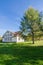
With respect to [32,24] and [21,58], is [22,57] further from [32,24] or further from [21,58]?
[32,24]

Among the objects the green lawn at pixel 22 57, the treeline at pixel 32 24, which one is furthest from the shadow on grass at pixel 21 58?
the treeline at pixel 32 24

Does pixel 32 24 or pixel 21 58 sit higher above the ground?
pixel 32 24

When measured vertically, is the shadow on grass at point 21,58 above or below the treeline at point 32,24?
below

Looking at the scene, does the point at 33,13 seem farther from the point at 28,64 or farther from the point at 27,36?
the point at 28,64

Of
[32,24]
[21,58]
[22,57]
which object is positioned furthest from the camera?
[32,24]

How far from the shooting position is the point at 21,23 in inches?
1661

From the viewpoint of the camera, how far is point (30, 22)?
4219 cm

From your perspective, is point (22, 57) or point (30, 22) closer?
point (22, 57)

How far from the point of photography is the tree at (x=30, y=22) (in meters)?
41.5

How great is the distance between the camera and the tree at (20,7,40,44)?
4147 centimetres

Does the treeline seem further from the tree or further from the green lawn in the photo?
the green lawn

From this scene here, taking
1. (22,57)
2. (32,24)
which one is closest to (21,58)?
(22,57)

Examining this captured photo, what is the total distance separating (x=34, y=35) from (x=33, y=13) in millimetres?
6009

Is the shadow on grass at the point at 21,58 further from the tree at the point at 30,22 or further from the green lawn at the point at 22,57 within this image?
the tree at the point at 30,22
